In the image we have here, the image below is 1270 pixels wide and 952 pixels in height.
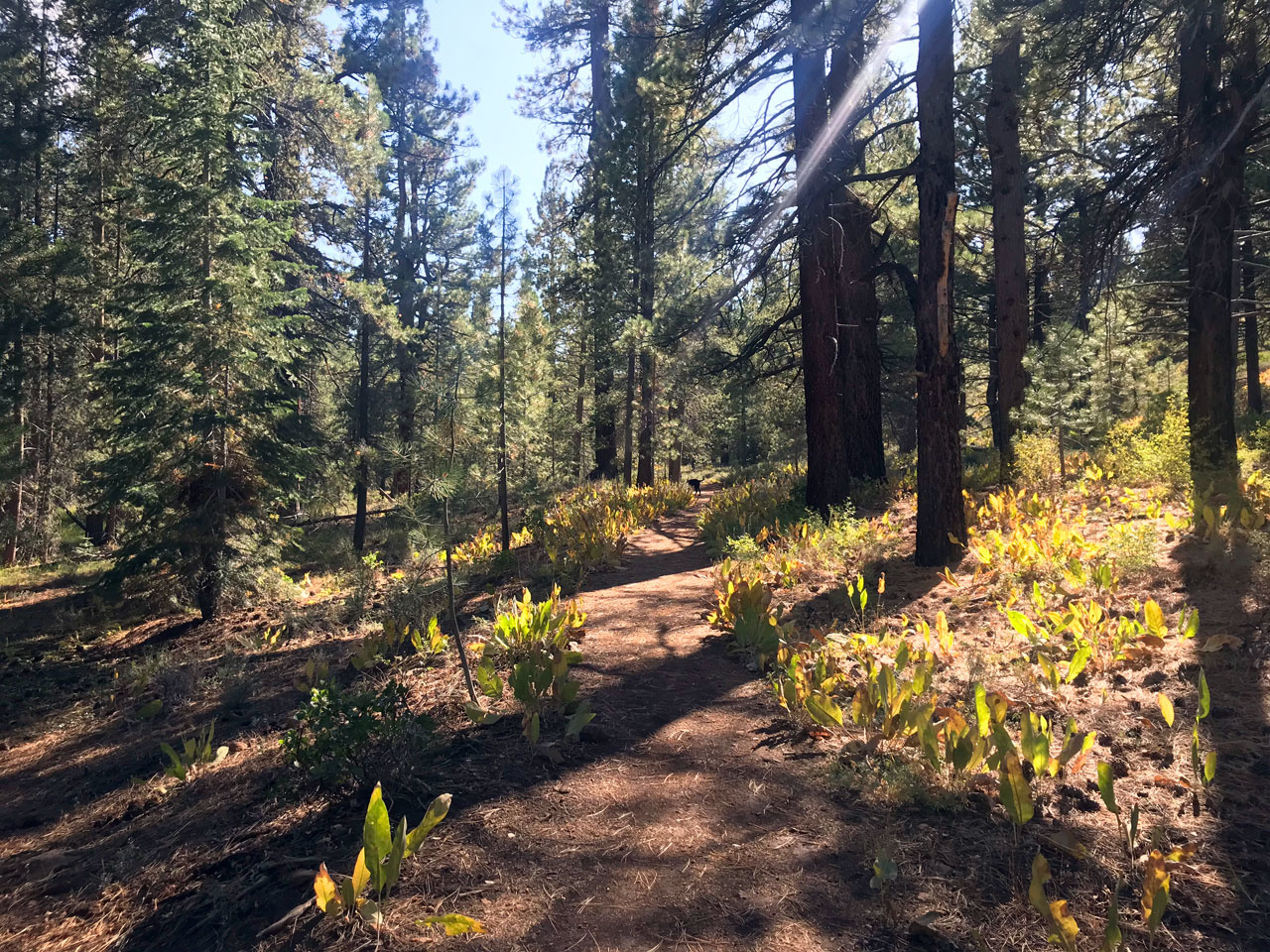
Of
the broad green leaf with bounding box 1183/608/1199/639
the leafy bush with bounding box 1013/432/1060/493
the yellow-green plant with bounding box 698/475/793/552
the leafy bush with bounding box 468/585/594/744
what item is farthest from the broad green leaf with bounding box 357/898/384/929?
the leafy bush with bounding box 1013/432/1060/493

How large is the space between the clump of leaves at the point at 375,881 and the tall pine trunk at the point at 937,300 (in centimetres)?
551

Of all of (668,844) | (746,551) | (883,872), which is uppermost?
(746,551)

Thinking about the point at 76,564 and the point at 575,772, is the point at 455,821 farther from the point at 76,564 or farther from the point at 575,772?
the point at 76,564

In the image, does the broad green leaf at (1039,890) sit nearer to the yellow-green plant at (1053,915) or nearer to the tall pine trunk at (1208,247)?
the yellow-green plant at (1053,915)

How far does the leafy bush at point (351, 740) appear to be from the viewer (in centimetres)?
337

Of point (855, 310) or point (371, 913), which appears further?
point (855, 310)

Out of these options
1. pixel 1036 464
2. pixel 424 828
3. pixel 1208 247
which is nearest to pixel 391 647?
pixel 424 828

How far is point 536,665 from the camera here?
4227mm

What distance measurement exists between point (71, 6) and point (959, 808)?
17.6 meters

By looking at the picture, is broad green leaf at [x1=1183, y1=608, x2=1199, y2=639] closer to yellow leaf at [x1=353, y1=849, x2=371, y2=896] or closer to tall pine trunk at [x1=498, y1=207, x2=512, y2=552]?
yellow leaf at [x1=353, y1=849, x2=371, y2=896]

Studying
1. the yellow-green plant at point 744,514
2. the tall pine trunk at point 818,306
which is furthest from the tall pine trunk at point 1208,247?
the yellow-green plant at point 744,514

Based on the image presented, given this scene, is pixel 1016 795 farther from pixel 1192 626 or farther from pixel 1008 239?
pixel 1008 239

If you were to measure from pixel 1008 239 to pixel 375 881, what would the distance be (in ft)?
35.5

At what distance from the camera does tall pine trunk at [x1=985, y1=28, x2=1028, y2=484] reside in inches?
374
